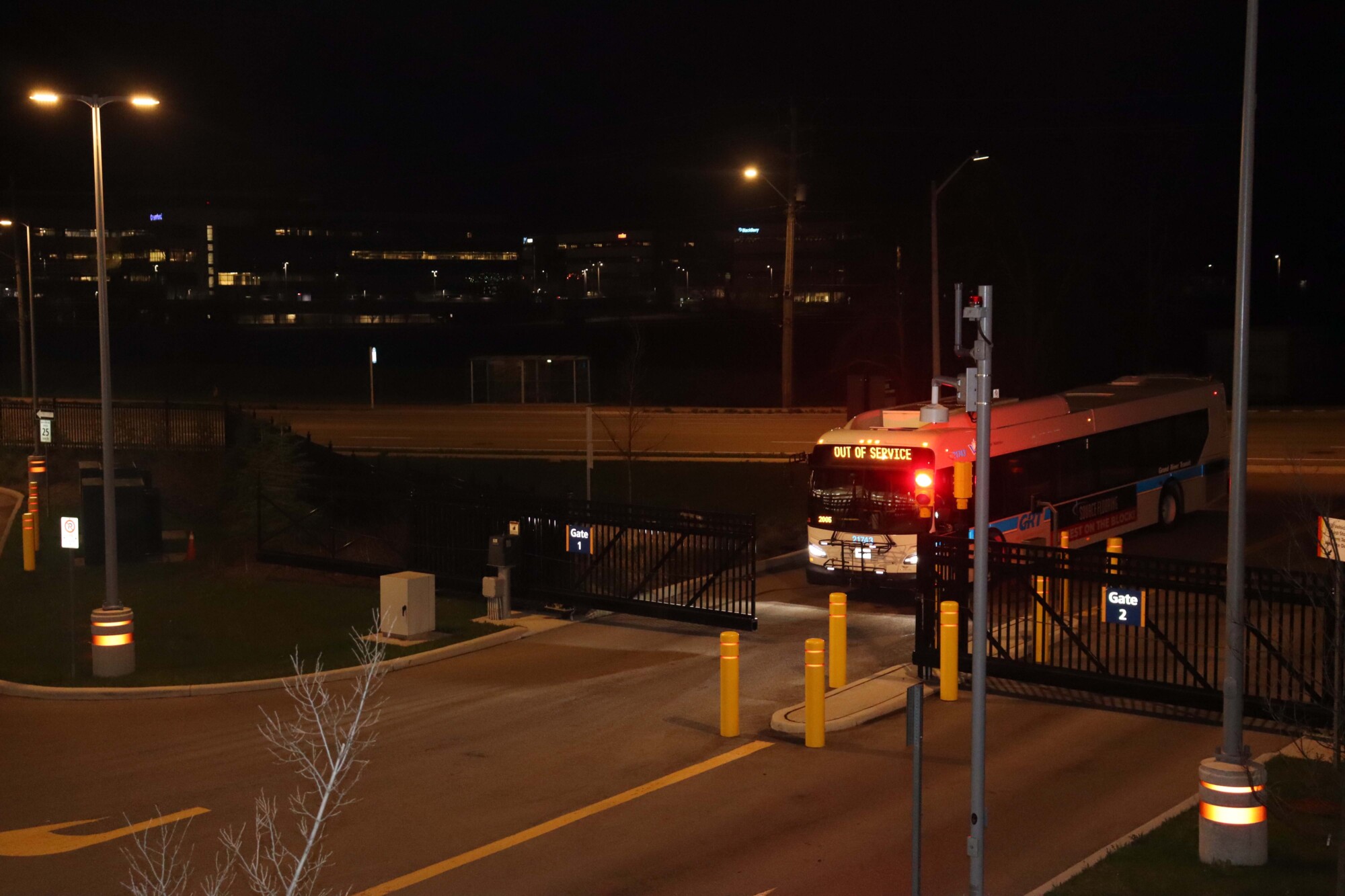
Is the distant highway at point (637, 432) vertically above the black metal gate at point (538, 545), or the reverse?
the distant highway at point (637, 432)

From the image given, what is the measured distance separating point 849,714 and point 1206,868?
4.83 m

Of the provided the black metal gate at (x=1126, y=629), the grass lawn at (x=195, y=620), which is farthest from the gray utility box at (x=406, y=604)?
the black metal gate at (x=1126, y=629)

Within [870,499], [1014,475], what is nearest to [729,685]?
[870,499]

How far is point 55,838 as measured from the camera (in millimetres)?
10211

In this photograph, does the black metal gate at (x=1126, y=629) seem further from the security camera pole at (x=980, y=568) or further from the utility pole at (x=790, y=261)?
the utility pole at (x=790, y=261)

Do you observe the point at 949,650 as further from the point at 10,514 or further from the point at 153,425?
the point at 153,425

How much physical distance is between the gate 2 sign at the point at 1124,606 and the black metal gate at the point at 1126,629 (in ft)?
0.16

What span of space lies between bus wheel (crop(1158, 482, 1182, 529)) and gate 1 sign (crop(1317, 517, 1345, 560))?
44.2 feet

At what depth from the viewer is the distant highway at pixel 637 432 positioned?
117 feet

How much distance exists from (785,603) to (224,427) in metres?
19.7

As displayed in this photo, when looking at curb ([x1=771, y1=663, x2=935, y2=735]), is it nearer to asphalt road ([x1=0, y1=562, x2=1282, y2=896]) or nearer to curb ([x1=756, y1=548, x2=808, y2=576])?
asphalt road ([x1=0, y1=562, x2=1282, y2=896])

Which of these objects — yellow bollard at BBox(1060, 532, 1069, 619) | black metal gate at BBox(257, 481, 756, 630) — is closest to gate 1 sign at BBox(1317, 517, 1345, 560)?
yellow bollard at BBox(1060, 532, 1069, 619)

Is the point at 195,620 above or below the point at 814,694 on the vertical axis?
below

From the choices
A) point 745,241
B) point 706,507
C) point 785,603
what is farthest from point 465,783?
point 745,241
